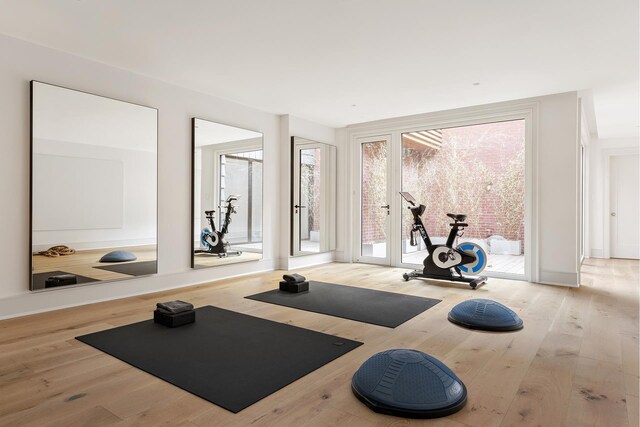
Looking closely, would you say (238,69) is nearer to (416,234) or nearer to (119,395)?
(119,395)

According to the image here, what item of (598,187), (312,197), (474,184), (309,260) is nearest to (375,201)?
(312,197)

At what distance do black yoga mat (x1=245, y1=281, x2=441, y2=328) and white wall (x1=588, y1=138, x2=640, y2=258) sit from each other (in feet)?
17.6

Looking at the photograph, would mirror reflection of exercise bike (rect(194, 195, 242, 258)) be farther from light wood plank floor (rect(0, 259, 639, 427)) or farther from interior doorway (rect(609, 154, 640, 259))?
interior doorway (rect(609, 154, 640, 259))

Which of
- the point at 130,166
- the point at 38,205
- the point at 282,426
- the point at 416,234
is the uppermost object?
the point at 130,166

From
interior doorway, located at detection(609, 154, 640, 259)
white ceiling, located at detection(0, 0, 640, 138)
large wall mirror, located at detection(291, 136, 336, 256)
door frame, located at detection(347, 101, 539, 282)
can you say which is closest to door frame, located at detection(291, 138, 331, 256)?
large wall mirror, located at detection(291, 136, 336, 256)

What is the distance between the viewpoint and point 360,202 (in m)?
6.43

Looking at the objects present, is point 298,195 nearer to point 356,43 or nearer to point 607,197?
point 356,43

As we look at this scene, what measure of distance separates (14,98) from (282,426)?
3.34 metres

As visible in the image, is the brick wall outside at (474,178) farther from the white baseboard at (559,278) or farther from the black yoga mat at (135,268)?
the black yoga mat at (135,268)

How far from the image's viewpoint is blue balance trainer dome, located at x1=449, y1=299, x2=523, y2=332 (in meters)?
2.92

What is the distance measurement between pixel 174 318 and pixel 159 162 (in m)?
1.95

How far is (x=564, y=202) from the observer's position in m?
4.59

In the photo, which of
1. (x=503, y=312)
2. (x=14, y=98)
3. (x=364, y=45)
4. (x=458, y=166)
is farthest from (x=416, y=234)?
(x=14, y=98)

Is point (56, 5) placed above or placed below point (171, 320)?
above
